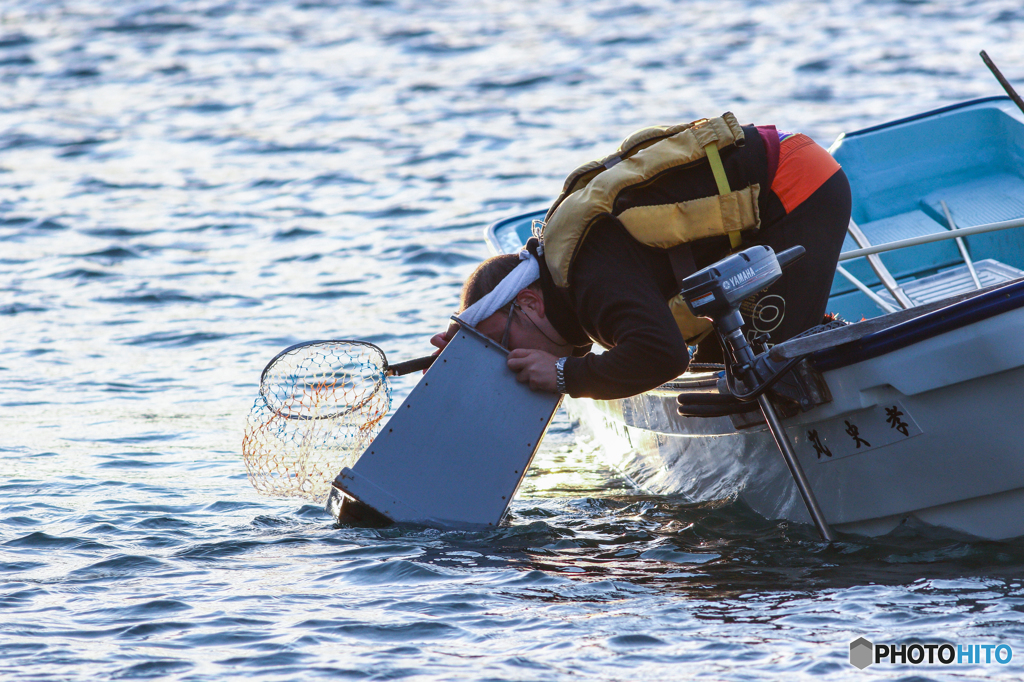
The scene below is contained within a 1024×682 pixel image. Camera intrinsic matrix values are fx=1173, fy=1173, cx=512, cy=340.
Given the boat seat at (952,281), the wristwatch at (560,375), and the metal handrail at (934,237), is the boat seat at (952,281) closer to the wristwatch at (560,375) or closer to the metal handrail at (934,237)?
the metal handrail at (934,237)

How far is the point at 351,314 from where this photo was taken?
9.20 meters

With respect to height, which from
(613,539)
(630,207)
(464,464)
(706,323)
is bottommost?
(613,539)

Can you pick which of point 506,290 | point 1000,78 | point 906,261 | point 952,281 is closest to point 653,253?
point 506,290

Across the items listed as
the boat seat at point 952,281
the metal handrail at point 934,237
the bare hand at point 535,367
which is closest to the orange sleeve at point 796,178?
the bare hand at point 535,367

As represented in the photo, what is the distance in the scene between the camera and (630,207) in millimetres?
4117

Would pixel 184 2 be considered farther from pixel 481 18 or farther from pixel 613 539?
pixel 613 539

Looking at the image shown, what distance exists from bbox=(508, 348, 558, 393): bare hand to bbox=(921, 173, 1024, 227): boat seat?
356 centimetres

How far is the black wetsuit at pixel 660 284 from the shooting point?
4004mm

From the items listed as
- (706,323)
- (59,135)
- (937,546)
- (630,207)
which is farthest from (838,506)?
(59,135)

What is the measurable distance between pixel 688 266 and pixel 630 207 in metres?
0.30

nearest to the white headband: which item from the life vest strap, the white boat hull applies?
the life vest strap
